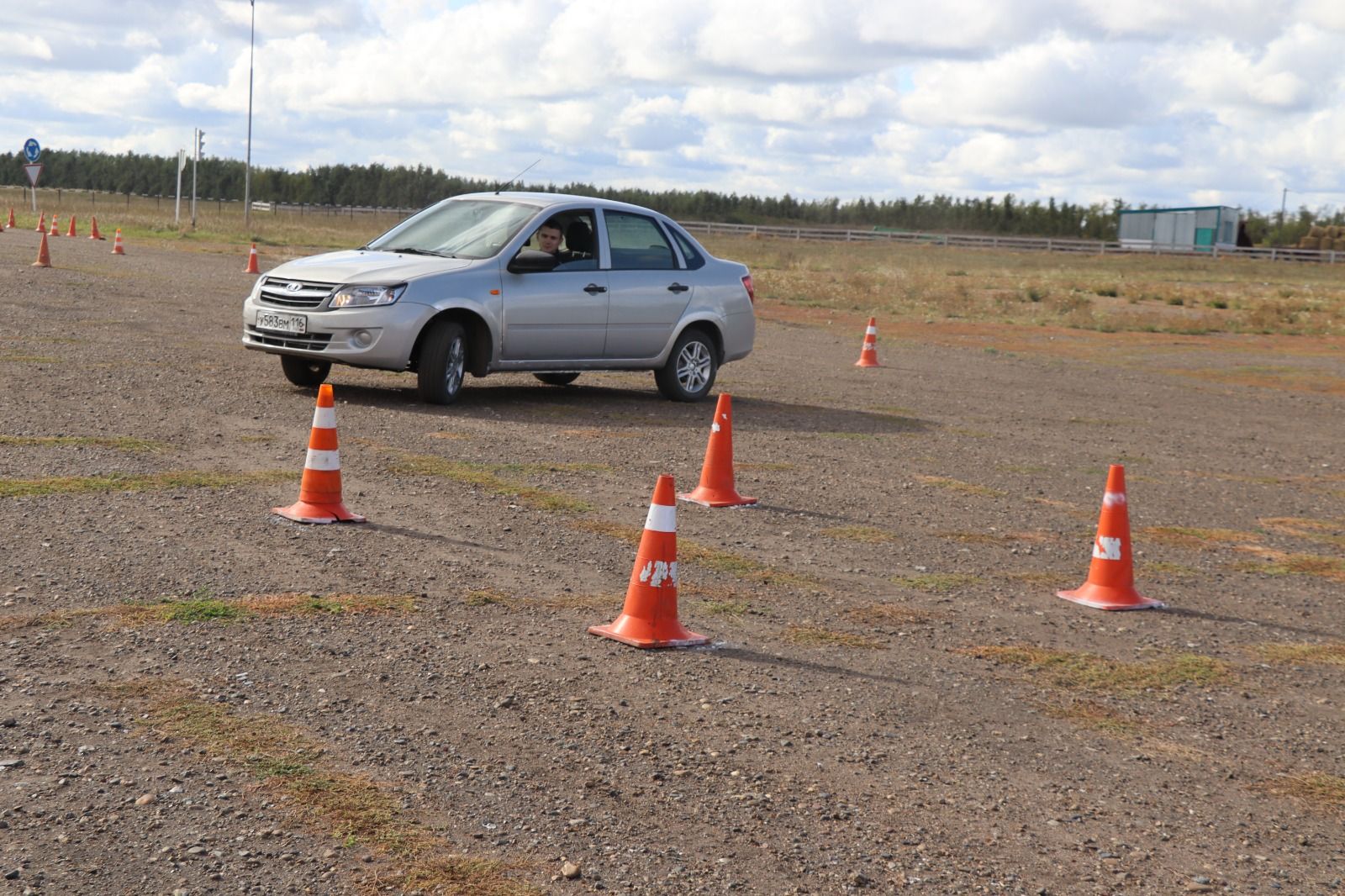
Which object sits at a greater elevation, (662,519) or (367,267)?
(367,267)

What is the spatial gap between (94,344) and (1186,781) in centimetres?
1269

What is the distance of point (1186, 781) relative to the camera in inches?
193

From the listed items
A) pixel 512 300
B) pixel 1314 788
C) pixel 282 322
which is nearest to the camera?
pixel 1314 788

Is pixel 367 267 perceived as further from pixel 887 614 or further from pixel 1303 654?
pixel 1303 654

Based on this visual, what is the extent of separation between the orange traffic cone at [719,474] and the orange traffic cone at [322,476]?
234cm

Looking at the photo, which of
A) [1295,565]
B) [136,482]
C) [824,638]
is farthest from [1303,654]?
[136,482]

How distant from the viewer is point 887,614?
6.81 meters

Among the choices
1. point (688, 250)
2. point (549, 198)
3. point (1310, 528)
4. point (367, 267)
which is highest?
point (549, 198)

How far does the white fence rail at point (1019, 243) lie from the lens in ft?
267

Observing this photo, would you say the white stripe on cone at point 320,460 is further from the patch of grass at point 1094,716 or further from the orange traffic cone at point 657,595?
the patch of grass at point 1094,716

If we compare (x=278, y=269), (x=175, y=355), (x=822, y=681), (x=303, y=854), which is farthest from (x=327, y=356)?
(x=303, y=854)

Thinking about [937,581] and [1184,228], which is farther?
[1184,228]

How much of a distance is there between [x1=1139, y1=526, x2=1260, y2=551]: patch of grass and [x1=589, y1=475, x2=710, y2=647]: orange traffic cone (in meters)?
4.10

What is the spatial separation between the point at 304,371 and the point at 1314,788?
9702mm
